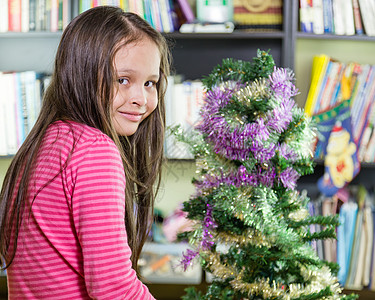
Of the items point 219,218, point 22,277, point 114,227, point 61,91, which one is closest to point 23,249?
point 22,277

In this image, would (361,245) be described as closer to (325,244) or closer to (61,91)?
(325,244)

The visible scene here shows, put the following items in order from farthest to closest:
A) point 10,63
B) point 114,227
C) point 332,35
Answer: point 10,63, point 332,35, point 114,227

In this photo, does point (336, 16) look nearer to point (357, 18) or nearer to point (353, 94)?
point (357, 18)

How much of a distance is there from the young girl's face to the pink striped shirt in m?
0.13

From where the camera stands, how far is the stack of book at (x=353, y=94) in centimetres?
215

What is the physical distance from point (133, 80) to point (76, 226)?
29 centimetres

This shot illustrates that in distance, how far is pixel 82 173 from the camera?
85cm

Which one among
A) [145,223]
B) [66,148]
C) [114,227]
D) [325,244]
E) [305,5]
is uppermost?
[305,5]

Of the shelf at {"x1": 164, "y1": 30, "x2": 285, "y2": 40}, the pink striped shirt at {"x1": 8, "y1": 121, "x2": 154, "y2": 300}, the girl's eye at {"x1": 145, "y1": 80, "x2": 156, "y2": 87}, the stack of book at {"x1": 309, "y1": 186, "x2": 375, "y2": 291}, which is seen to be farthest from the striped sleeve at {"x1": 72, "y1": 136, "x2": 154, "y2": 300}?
the stack of book at {"x1": 309, "y1": 186, "x2": 375, "y2": 291}

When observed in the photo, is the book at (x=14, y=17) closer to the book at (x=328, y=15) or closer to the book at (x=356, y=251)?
the book at (x=328, y=15)

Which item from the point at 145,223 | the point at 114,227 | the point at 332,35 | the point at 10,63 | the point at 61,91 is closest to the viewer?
the point at 114,227

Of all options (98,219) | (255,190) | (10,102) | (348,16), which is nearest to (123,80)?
(98,219)

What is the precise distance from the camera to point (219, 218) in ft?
4.03

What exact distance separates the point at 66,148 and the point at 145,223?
393mm
